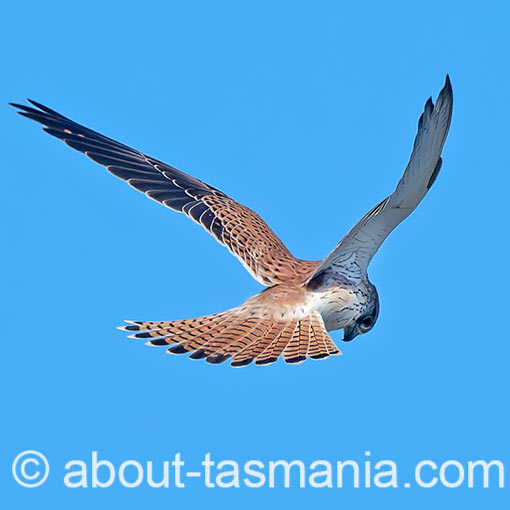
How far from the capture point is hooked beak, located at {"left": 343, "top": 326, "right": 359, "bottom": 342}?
881 centimetres

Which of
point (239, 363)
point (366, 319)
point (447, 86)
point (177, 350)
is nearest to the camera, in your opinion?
point (447, 86)

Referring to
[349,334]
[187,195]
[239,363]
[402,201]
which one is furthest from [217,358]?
[187,195]

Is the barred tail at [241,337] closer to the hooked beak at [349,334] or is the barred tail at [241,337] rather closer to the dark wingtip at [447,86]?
the hooked beak at [349,334]

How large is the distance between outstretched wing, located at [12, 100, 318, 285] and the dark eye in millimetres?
563

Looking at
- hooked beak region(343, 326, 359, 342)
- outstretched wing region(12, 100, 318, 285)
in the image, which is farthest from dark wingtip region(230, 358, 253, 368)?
hooked beak region(343, 326, 359, 342)

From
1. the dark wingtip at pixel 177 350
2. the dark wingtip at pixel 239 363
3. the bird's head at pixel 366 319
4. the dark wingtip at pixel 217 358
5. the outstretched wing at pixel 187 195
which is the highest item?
the outstretched wing at pixel 187 195

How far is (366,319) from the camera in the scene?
28.9ft

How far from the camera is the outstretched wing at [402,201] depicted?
23.4 ft

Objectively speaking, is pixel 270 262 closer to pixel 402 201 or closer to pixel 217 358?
pixel 217 358

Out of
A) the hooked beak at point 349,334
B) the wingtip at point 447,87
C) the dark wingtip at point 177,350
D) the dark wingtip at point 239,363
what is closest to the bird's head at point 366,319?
the hooked beak at point 349,334

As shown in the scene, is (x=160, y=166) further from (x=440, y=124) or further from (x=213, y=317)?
(x=440, y=124)

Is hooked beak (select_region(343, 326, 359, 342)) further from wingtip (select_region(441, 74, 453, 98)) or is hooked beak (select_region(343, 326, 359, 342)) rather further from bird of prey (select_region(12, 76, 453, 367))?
wingtip (select_region(441, 74, 453, 98))

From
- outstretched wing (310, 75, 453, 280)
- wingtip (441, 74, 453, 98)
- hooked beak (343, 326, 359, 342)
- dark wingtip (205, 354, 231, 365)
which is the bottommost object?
dark wingtip (205, 354, 231, 365)

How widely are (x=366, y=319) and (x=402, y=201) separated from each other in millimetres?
1324
